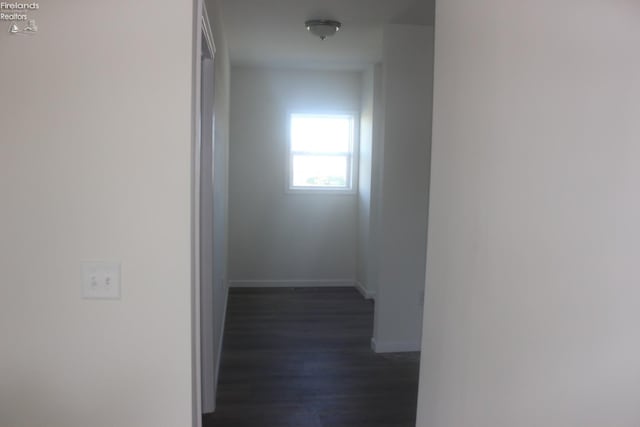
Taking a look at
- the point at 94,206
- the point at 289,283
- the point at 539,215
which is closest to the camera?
the point at 539,215

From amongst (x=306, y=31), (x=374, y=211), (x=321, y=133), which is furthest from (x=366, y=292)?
(x=306, y=31)

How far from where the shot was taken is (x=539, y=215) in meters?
1.20

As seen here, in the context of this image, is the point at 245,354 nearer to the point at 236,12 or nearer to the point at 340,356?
the point at 340,356

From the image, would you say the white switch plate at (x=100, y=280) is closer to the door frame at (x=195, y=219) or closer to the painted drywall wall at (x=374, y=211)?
the door frame at (x=195, y=219)

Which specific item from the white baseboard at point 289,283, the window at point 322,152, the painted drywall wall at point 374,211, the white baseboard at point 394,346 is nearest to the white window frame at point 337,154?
the window at point 322,152

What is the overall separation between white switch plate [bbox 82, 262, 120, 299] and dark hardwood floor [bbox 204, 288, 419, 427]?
A: 1.54 metres

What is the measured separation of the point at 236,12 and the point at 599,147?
316cm

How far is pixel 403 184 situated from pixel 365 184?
5.47 feet

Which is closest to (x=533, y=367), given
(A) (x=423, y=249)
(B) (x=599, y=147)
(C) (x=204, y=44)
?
(B) (x=599, y=147)

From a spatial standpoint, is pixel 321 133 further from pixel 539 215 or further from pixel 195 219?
pixel 539 215

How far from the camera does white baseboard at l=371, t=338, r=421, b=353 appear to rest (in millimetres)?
3920

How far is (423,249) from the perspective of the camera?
3918 millimetres

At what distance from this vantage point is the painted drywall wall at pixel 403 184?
12.3 ft

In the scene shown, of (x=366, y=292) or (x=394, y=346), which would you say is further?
(x=366, y=292)
